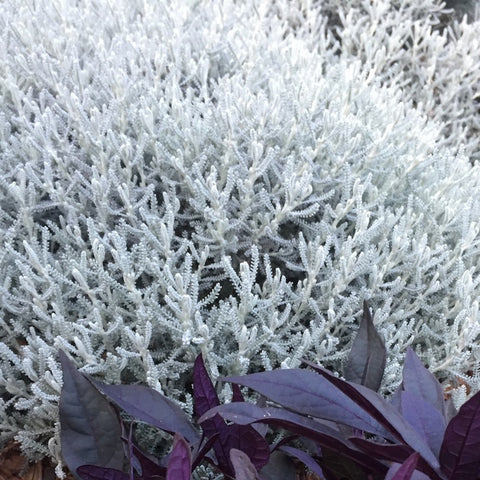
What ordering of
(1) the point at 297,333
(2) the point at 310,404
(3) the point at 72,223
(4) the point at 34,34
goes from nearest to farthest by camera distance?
1. (2) the point at 310,404
2. (1) the point at 297,333
3. (3) the point at 72,223
4. (4) the point at 34,34

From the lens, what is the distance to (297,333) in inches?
58.2

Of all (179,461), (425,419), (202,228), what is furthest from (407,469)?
(202,228)

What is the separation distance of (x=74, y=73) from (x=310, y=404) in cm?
139

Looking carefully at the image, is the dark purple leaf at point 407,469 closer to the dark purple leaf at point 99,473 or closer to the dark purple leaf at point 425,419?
the dark purple leaf at point 425,419

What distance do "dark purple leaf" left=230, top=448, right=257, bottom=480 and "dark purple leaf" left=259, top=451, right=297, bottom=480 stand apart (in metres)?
0.23

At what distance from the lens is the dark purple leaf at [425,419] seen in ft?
3.31

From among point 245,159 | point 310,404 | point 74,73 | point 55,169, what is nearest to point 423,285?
point 245,159

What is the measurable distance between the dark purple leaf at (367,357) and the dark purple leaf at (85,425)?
19.1 inches

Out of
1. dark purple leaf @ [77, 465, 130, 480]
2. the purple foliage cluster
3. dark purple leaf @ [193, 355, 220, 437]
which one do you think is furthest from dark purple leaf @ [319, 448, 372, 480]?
dark purple leaf @ [77, 465, 130, 480]

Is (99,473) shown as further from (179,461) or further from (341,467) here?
→ (341,467)

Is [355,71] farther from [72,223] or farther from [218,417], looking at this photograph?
[218,417]

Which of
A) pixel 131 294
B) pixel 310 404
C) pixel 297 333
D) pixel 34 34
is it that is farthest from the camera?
pixel 34 34

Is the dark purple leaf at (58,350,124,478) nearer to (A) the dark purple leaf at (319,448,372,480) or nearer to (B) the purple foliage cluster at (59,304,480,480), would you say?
(B) the purple foliage cluster at (59,304,480,480)

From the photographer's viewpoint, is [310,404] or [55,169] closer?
[310,404]
